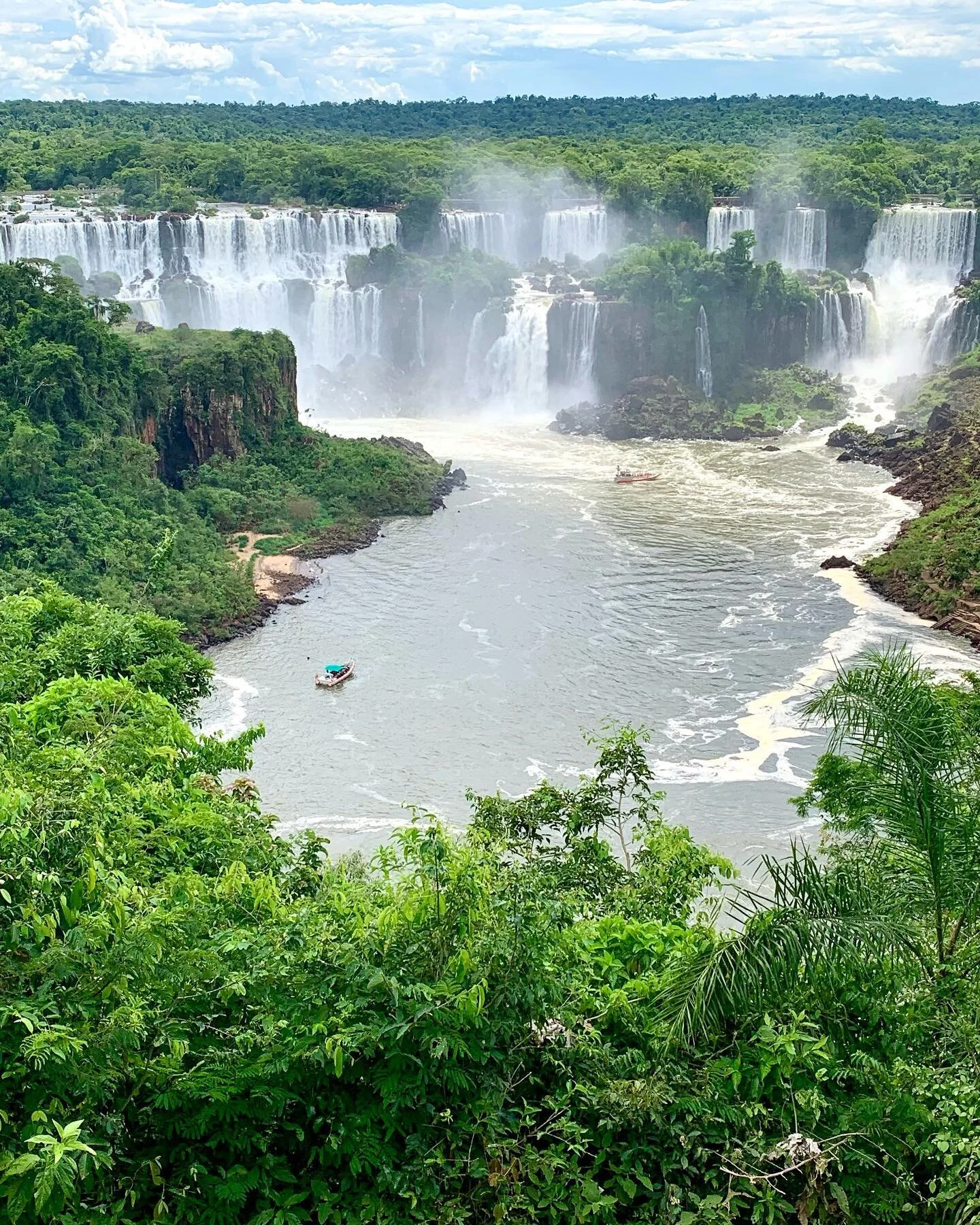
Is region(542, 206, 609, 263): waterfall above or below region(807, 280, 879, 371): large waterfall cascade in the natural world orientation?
above

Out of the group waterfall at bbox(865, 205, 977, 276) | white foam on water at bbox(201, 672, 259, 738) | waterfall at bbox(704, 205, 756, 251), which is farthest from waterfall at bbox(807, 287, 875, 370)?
white foam on water at bbox(201, 672, 259, 738)

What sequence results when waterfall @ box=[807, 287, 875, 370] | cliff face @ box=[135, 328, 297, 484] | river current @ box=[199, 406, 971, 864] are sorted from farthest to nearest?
waterfall @ box=[807, 287, 875, 370] < cliff face @ box=[135, 328, 297, 484] < river current @ box=[199, 406, 971, 864]

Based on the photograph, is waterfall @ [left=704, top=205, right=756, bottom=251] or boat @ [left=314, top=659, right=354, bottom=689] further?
waterfall @ [left=704, top=205, right=756, bottom=251]

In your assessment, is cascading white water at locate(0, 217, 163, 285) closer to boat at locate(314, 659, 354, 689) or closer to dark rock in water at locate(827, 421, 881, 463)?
dark rock in water at locate(827, 421, 881, 463)

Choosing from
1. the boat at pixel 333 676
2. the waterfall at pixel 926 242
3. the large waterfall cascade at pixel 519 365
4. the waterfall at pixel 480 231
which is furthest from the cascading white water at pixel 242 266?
the boat at pixel 333 676

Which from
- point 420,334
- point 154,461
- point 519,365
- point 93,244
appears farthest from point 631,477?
point 93,244

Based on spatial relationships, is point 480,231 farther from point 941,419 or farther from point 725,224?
point 941,419

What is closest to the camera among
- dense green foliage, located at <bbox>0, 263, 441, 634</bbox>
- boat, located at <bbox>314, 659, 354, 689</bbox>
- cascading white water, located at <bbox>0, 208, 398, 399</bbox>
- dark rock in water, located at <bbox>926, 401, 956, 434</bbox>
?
boat, located at <bbox>314, 659, 354, 689</bbox>
